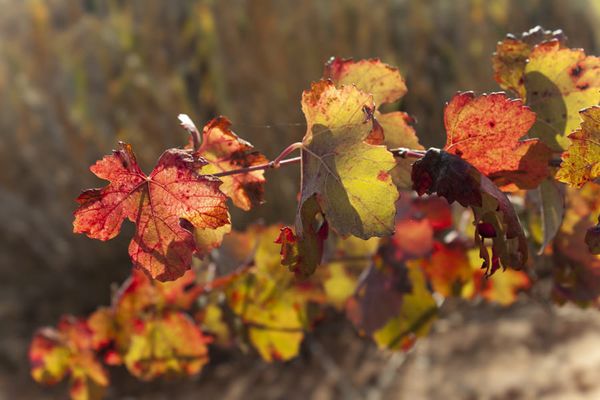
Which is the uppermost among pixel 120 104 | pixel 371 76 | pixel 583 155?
pixel 120 104

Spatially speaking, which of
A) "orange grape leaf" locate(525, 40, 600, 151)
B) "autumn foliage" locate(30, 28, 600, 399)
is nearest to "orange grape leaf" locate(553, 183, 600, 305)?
"autumn foliage" locate(30, 28, 600, 399)

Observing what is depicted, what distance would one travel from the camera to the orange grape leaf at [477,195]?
38cm

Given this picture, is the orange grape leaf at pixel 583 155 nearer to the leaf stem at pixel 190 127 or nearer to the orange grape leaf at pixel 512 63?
the orange grape leaf at pixel 512 63

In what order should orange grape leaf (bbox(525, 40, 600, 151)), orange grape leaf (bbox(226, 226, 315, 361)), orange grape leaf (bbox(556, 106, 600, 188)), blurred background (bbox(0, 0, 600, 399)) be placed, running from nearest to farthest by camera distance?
orange grape leaf (bbox(556, 106, 600, 188))
orange grape leaf (bbox(525, 40, 600, 151))
orange grape leaf (bbox(226, 226, 315, 361))
blurred background (bbox(0, 0, 600, 399))

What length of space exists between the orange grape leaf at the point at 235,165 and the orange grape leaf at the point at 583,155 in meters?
0.21

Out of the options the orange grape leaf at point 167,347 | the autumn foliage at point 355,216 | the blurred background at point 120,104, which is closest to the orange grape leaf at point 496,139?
the autumn foliage at point 355,216

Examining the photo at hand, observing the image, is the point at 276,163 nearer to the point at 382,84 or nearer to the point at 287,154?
the point at 287,154

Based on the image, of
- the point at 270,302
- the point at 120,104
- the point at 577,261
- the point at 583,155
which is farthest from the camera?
the point at 120,104

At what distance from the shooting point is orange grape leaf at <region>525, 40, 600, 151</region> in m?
0.49

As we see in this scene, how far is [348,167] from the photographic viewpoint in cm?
40

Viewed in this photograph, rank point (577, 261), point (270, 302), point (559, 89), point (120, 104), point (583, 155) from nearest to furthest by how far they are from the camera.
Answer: point (583, 155) < point (559, 89) < point (577, 261) < point (270, 302) < point (120, 104)

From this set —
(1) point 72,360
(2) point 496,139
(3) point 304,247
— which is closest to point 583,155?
(2) point 496,139

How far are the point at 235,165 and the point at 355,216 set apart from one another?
0.44 feet

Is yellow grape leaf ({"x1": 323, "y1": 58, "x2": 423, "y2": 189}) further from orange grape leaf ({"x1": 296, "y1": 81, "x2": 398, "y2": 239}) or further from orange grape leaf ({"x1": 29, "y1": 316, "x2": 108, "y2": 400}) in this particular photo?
orange grape leaf ({"x1": 29, "y1": 316, "x2": 108, "y2": 400})
